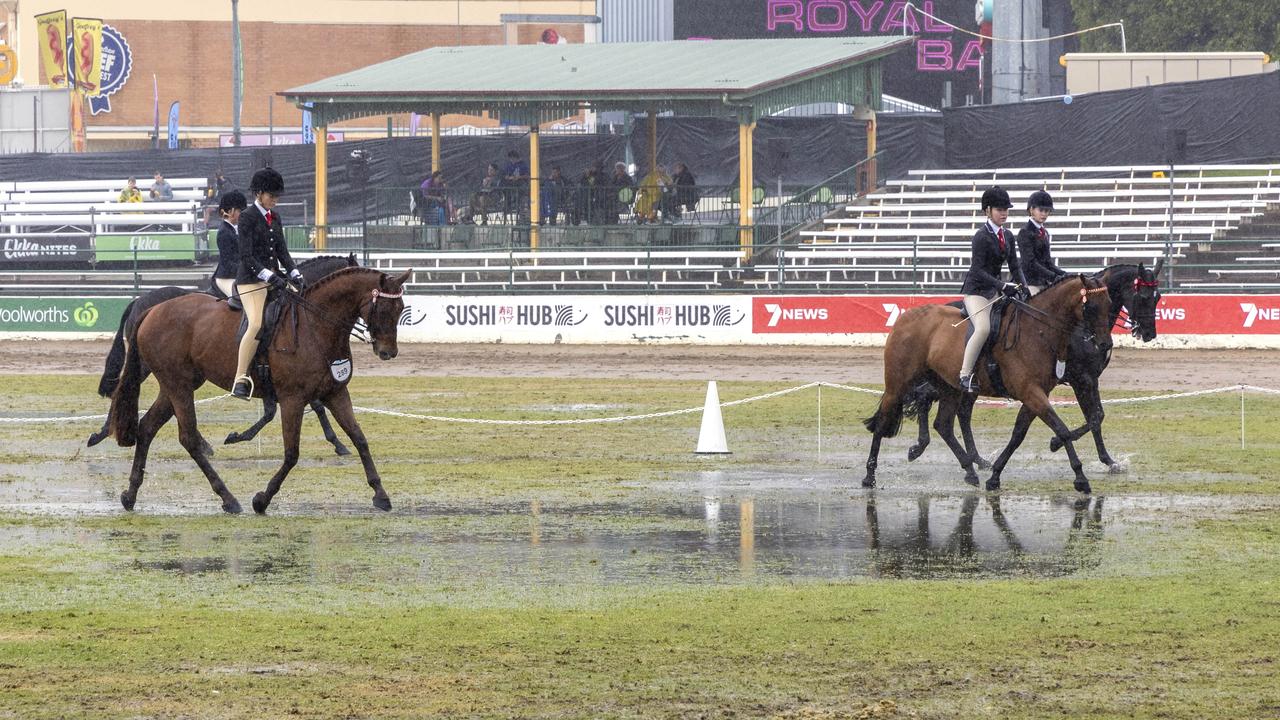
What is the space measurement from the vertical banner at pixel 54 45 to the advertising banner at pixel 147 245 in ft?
98.7

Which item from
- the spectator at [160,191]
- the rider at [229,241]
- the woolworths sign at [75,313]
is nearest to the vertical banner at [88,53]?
the spectator at [160,191]

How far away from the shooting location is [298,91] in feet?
139

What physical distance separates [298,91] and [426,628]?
34016 mm

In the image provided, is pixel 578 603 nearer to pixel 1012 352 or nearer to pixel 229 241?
pixel 1012 352

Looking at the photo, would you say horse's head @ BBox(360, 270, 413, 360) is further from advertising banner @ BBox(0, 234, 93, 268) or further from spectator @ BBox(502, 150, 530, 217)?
advertising banner @ BBox(0, 234, 93, 268)

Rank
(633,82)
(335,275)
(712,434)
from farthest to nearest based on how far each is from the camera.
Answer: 1. (633,82)
2. (712,434)
3. (335,275)

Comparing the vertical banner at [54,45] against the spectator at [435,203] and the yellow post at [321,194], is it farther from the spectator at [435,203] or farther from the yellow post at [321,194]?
the spectator at [435,203]

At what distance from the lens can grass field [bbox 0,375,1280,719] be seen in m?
8.62

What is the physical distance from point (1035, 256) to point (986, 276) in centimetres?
80

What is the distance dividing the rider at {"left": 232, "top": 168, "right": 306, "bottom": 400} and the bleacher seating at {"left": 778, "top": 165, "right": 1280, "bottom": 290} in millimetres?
21478

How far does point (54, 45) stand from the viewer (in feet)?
231

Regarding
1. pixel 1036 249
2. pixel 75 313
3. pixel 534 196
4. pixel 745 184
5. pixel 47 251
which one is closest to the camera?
pixel 1036 249

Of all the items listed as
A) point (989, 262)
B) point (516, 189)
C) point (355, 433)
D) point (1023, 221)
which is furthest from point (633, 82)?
point (355, 433)

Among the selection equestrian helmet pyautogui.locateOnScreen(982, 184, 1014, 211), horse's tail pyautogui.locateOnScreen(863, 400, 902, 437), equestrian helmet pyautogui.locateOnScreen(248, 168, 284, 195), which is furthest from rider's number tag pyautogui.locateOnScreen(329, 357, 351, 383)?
equestrian helmet pyautogui.locateOnScreen(982, 184, 1014, 211)
